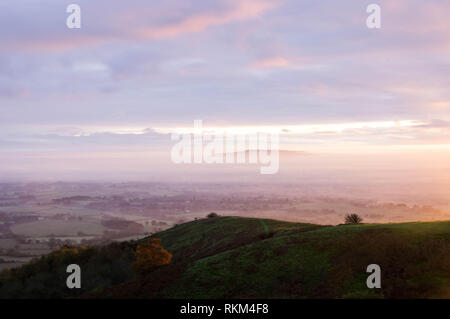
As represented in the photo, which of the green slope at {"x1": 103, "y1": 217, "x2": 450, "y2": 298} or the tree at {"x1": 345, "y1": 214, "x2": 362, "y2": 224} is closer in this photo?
the green slope at {"x1": 103, "y1": 217, "x2": 450, "y2": 298}

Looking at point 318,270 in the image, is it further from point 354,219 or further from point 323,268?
point 354,219

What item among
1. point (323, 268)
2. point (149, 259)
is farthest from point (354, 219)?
point (149, 259)

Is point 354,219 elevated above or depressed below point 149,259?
above

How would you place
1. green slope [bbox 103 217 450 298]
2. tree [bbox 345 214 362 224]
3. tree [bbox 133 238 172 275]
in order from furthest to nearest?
tree [bbox 345 214 362 224]
tree [bbox 133 238 172 275]
green slope [bbox 103 217 450 298]

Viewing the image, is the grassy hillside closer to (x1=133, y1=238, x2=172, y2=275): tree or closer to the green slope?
the green slope

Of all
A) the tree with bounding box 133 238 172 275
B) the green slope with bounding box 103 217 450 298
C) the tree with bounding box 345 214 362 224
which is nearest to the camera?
the green slope with bounding box 103 217 450 298

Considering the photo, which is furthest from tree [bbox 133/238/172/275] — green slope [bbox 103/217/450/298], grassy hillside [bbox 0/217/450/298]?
green slope [bbox 103/217/450/298]

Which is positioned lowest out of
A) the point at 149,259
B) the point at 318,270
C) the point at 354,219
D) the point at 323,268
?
the point at 149,259

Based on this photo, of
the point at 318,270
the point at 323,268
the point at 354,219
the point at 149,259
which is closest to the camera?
the point at 318,270
